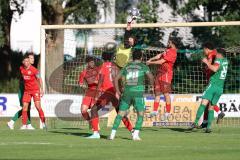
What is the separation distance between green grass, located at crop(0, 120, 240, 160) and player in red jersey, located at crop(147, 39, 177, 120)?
94.0 inches

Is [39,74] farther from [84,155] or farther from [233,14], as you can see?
[233,14]

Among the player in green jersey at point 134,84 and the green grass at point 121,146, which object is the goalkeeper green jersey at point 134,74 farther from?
the green grass at point 121,146

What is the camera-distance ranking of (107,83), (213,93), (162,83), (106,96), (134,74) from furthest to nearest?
(162,83) < (213,93) < (107,83) < (106,96) < (134,74)

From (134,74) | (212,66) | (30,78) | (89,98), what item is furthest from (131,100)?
(30,78)

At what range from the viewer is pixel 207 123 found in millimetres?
22078

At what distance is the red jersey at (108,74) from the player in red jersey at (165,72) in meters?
3.08

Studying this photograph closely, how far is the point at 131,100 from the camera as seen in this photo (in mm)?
18359

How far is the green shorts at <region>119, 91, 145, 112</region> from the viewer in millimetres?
18297

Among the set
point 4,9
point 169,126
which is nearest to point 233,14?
point 4,9

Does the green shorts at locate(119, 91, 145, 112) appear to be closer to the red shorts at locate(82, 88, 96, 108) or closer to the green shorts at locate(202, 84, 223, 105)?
the red shorts at locate(82, 88, 96, 108)

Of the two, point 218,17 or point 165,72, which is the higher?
point 218,17

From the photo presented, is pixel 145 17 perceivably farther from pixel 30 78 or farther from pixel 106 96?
pixel 106 96

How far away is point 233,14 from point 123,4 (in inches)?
473

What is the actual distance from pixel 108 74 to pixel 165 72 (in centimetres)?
401
